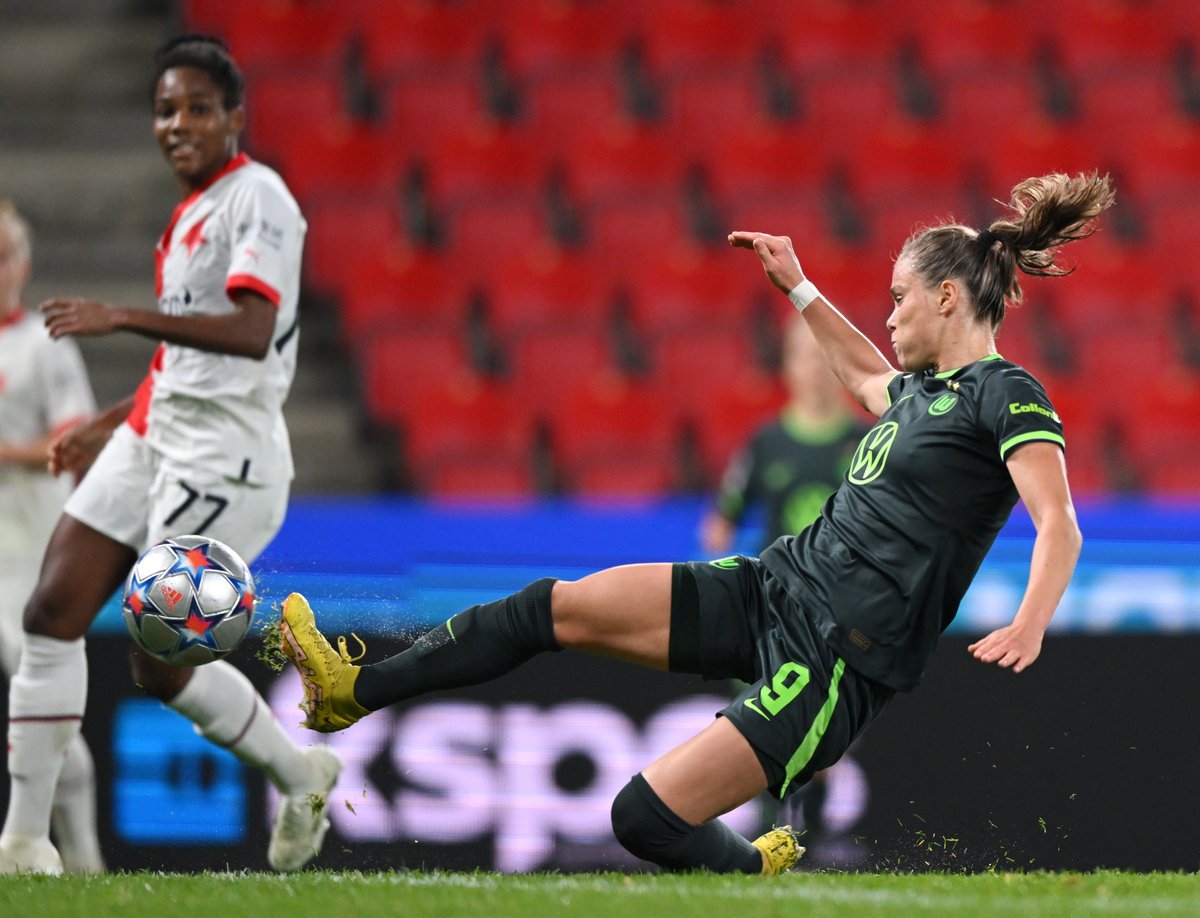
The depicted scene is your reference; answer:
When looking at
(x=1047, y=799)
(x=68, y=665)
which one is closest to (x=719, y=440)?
(x=1047, y=799)

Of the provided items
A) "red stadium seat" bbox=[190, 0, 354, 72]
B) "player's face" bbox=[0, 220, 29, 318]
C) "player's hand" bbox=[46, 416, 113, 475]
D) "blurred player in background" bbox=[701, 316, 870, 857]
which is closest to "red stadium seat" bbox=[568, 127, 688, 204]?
"red stadium seat" bbox=[190, 0, 354, 72]

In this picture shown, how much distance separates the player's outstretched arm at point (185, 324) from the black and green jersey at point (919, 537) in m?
1.55

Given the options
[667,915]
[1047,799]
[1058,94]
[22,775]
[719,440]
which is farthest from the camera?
[1058,94]

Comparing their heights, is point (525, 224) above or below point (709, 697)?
above

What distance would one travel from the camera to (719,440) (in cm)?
772

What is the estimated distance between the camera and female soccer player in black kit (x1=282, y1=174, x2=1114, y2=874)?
11.4 feet

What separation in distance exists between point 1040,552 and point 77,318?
88.8 inches

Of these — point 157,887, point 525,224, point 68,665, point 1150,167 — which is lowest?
point 157,887

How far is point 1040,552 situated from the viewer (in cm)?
315

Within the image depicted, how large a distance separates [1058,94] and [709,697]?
568cm

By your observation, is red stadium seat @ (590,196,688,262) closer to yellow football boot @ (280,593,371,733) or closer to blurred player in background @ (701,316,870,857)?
blurred player in background @ (701,316,870,857)

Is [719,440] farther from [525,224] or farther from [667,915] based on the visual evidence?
[667,915]

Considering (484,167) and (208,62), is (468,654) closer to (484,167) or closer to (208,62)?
(208,62)

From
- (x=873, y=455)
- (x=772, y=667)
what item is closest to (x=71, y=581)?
(x=772, y=667)
